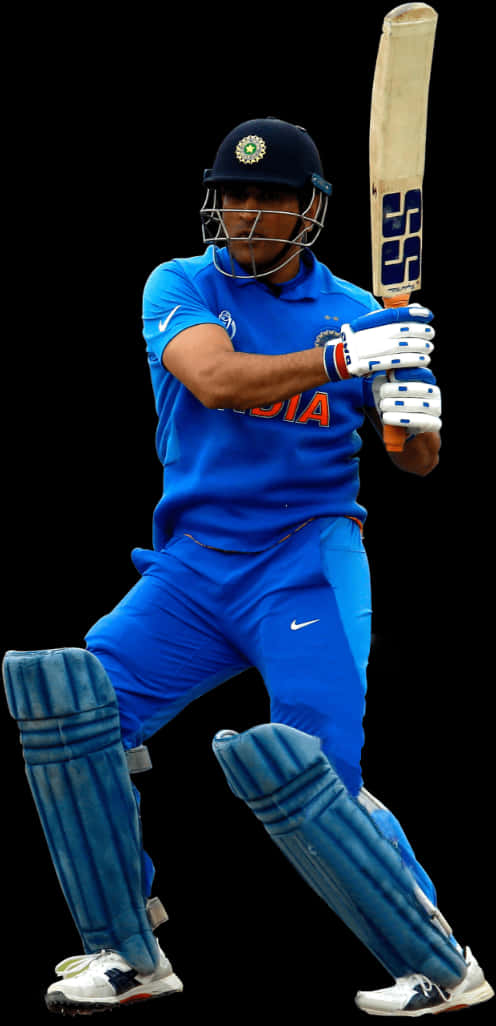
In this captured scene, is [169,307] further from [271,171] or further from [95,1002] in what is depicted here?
[95,1002]

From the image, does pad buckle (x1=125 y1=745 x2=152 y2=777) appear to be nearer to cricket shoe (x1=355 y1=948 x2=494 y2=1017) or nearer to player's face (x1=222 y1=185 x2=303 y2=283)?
cricket shoe (x1=355 y1=948 x2=494 y2=1017)

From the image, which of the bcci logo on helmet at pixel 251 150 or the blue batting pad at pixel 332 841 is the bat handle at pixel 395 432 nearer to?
the bcci logo on helmet at pixel 251 150

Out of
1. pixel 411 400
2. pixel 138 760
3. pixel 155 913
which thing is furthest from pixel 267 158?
pixel 155 913

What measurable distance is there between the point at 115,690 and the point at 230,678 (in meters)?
0.35

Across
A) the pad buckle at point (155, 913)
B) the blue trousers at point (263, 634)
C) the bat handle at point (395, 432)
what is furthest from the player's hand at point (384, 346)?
the pad buckle at point (155, 913)

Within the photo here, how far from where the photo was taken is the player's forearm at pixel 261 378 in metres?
3.96

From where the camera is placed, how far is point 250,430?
4.21 meters

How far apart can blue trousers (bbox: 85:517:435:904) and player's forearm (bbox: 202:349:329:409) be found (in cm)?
40

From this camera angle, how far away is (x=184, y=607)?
4.25 m

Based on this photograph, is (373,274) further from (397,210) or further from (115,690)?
(115,690)

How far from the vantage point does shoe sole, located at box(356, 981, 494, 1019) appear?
3.99m

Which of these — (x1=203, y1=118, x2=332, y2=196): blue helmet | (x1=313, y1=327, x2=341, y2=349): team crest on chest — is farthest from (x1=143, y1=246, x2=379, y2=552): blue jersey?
(x1=203, y1=118, x2=332, y2=196): blue helmet

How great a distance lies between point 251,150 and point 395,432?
2.53ft

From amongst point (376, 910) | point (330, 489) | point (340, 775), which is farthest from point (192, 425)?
point (376, 910)
